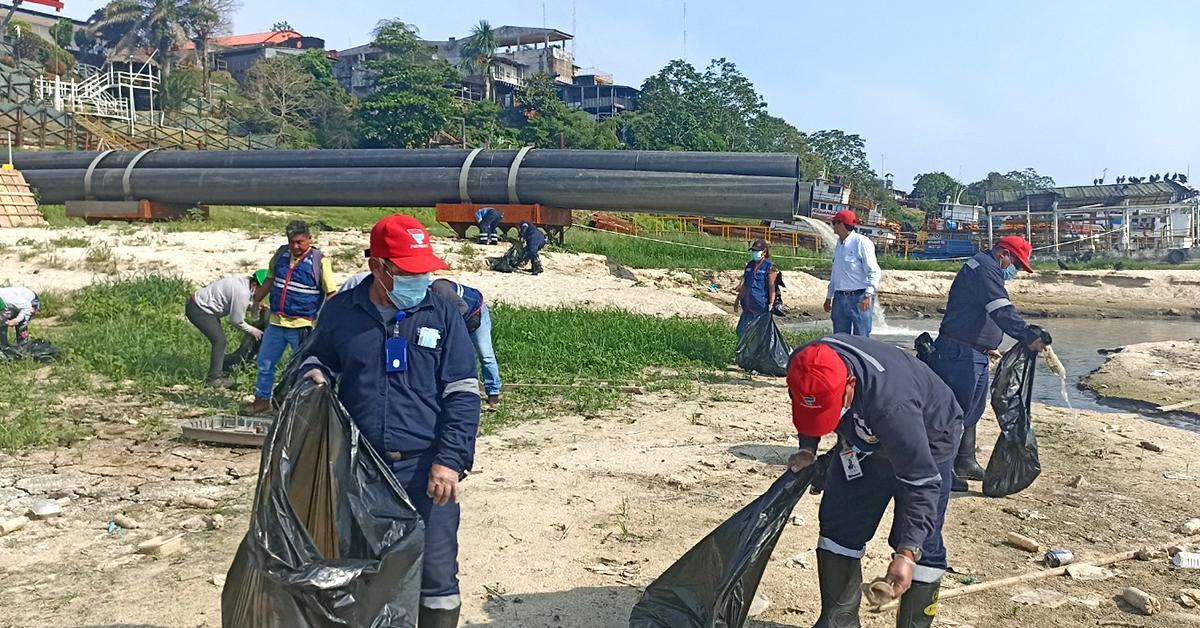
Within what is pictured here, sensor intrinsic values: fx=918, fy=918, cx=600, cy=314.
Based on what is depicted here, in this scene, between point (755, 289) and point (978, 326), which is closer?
point (978, 326)

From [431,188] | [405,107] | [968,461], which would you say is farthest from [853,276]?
[405,107]

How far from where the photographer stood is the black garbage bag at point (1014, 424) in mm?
5660

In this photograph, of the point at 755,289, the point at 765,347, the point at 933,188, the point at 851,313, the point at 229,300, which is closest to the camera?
the point at 229,300

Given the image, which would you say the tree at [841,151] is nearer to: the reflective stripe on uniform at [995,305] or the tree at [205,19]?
the tree at [205,19]

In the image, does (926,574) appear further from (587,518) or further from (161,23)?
(161,23)

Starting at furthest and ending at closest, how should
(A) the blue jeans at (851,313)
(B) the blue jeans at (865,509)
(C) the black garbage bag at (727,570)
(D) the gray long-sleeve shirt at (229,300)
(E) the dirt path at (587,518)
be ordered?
1. (A) the blue jeans at (851,313)
2. (D) the gray long-sleeve shirt at (229,300)
3. (E) the dirt path at (587,518)
4. (B) the blue jeans at (865,509)
5. (C) the black garbage bag at (727,570)

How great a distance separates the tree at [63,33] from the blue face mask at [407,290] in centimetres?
6905

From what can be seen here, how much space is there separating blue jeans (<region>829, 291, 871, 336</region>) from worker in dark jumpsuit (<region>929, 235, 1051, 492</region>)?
249 cm

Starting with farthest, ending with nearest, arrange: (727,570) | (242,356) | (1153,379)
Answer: (1153,379), (242,356), (727,570)

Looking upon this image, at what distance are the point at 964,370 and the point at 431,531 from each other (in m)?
3.87

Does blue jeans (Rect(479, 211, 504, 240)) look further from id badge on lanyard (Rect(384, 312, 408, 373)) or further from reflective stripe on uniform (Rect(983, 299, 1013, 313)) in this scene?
id badge on lanyard (Rect(384, 312, 408, 373))

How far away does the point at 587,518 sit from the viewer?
5.23 meters

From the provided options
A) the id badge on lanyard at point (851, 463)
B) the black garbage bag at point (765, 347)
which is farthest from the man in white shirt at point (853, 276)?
the id badge on lanyard at point (851, 463)

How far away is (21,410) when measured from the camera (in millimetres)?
7207
